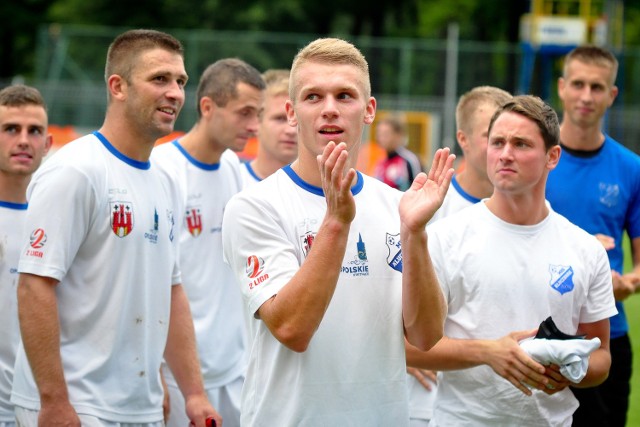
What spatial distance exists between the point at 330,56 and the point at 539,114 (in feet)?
4.86

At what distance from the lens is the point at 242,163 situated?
792 centimetres

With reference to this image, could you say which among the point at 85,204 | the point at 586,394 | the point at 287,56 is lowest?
the point at 586,394

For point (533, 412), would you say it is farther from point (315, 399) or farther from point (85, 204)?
point (85, 204)

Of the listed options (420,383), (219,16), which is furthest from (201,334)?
(219,16)

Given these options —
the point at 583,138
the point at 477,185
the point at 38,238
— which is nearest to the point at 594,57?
the point at 583,138

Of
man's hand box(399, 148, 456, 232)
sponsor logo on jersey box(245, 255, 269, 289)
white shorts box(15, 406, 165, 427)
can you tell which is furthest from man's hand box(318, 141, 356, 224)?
white shorts box(15, 406, 165, 427)

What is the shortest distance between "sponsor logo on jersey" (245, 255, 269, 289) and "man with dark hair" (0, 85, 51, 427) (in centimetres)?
235

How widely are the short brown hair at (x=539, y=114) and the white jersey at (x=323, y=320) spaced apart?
1.35 m

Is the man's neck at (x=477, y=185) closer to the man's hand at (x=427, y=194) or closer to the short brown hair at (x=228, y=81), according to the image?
the short brown hair at (x=228, y=81)

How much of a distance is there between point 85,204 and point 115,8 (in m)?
43.1

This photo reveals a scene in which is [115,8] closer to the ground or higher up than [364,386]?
higher up

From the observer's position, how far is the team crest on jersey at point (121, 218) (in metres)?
5.00

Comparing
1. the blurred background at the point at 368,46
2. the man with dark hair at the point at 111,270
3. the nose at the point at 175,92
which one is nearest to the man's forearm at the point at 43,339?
the man with dark hair at the point at 111,270

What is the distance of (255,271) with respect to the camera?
13.6ft
